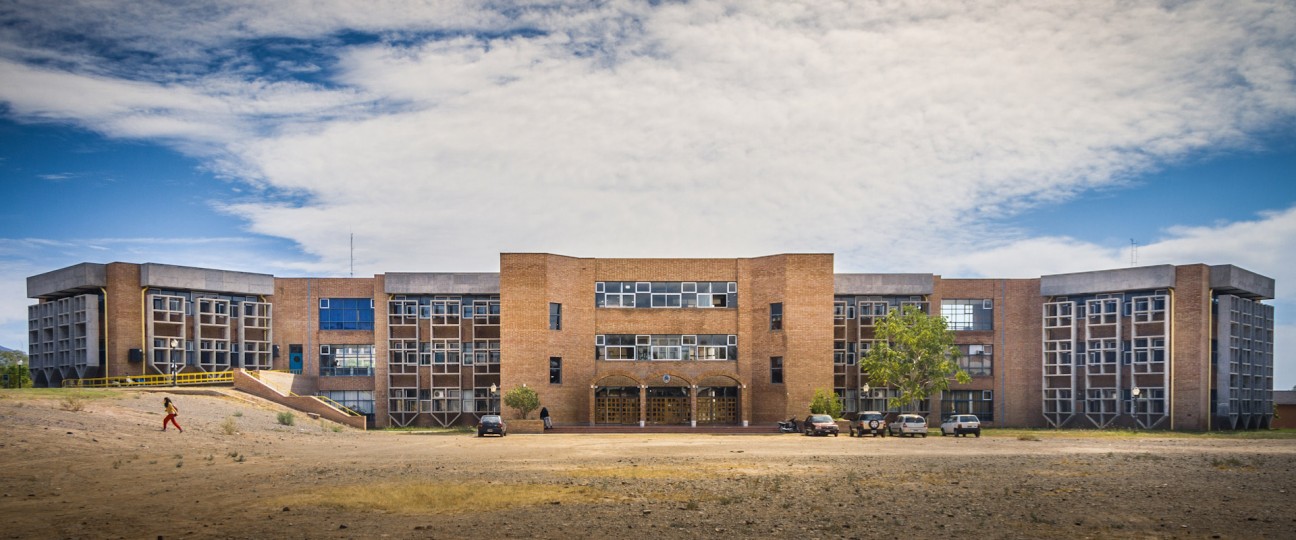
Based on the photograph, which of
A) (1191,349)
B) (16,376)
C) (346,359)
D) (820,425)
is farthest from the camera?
(16,376)

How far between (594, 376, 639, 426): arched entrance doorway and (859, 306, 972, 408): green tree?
16.6 metres

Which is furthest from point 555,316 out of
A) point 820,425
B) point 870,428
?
point 870,428

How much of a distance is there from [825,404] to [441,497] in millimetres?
48038

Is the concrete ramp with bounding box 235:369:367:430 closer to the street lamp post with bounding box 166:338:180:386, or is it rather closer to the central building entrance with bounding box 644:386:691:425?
the street lamp post with bounding box 166:338:180:386

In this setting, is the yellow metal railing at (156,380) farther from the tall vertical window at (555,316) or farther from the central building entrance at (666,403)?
the central building entrance at (666,403)

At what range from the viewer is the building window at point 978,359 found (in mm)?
81500

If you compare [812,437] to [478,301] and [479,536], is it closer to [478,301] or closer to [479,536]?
[478,301]

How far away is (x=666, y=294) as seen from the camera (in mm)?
76812

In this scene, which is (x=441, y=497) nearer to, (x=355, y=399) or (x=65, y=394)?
(x=65, y=394)

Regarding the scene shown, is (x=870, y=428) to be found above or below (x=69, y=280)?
below

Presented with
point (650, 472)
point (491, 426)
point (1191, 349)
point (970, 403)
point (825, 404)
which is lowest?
point (970, 403)

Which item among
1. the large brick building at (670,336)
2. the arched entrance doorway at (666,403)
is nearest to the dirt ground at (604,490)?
the large brick building at (670,336)

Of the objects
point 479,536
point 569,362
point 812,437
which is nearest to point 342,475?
point 479,536

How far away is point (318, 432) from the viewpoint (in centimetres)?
5903
